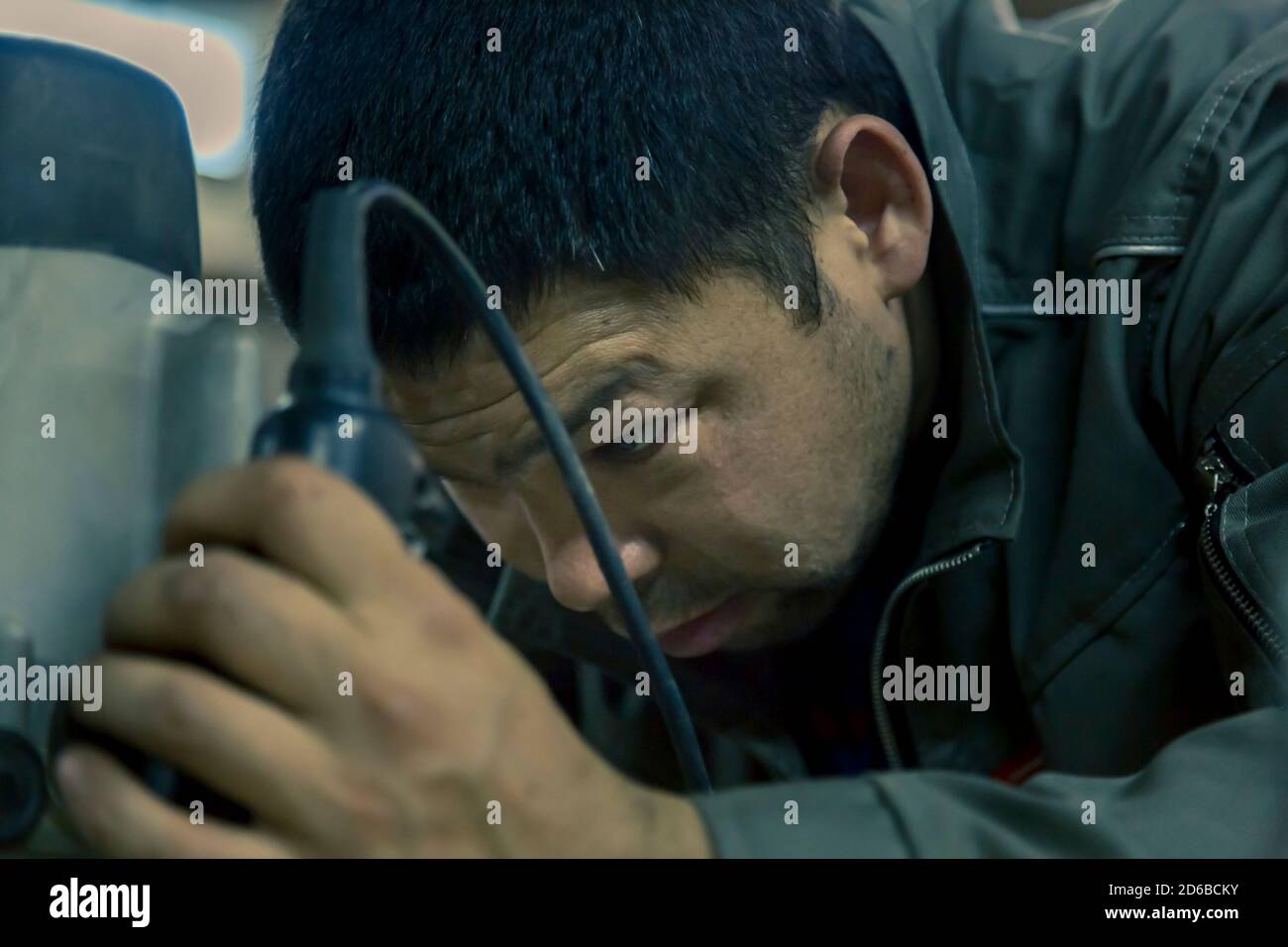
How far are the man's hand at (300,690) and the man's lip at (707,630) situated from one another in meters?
0.48

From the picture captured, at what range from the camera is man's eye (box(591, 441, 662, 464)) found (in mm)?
667

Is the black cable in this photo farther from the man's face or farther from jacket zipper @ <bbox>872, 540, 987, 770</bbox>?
jacket zipper @ <bbox>872, 540, 987, 770</bbox>

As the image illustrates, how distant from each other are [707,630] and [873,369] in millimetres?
197

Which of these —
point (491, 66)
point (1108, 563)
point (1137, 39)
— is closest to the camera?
point (491, 66)

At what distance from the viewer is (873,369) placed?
0.78 m

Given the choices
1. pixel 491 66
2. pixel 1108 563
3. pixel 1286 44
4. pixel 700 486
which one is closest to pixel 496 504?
pixel 700 486

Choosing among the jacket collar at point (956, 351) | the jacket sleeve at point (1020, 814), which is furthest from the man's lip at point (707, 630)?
the jacket sleeve at point (1020, 814)

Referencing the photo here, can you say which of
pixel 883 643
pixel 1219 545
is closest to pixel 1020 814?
pixel 1219 545

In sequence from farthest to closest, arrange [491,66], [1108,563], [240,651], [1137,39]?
[1137,39] < [1108,563] < [491,66] < [240,651]

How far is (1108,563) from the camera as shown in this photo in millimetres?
732

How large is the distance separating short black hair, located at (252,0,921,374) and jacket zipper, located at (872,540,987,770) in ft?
0.66

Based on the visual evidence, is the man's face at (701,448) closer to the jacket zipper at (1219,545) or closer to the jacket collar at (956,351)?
the jacket collar at (956,351)

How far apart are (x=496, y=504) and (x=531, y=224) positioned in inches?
7.5
